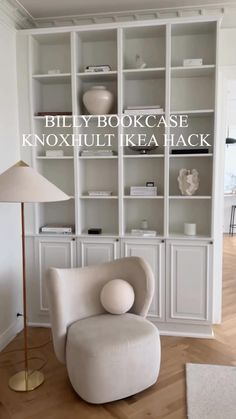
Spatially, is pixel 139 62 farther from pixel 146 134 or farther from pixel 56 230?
pixel 56 230

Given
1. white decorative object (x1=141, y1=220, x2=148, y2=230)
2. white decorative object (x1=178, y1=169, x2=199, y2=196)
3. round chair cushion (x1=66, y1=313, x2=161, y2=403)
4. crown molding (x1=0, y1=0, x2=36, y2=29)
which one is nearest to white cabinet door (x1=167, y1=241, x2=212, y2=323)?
white decorative object (x1=141, y1=220, x2=148, y2=230)

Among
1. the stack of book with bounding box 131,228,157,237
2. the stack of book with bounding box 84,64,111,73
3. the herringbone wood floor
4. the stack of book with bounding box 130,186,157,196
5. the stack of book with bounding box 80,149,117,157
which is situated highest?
the stack of book with bounding box 84,64,111,73

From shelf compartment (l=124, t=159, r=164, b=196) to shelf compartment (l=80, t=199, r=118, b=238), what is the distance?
21 cm

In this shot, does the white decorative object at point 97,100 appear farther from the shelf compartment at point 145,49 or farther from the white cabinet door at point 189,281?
the white cabinet door at point 189,281

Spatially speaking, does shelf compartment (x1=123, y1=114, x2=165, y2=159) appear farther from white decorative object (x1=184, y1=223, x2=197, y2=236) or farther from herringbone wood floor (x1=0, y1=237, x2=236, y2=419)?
herringbone wood floor (x1=0, y1=237, x2=236, y2=419)

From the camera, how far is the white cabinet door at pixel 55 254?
3.08 metres

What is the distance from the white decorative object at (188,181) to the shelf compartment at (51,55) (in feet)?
4.62

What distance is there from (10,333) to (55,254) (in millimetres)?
747

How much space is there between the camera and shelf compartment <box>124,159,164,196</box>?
3158 mm

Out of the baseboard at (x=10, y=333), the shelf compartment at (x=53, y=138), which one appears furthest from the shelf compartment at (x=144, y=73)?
the baseboard at (x=10, y=333)

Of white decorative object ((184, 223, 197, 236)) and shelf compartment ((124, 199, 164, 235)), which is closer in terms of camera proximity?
A: white decorative object ((184, 223, 197, 236))

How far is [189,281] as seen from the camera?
2938mm

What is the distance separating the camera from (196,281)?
293cm

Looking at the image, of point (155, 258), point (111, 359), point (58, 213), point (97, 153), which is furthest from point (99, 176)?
point (111, 359)
